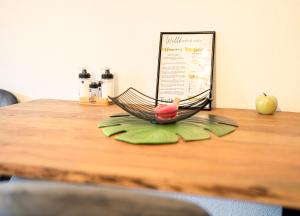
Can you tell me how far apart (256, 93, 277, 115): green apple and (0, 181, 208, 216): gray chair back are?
87 centimetres

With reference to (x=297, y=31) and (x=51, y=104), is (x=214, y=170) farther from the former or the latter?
(x=51, y=104)

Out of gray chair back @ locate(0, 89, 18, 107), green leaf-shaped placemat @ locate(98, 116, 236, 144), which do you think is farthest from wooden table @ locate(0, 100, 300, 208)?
gray chair back @ locate(0, 89, 18, 107)

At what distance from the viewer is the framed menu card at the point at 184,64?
51.3 inches

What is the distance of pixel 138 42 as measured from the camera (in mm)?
1417

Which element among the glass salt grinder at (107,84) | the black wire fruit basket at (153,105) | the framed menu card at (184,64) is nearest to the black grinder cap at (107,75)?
the glass salt grinder at (107,84)

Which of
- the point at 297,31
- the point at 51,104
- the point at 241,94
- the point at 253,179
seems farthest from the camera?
the point at 51,104

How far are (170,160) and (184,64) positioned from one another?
2.39 feet

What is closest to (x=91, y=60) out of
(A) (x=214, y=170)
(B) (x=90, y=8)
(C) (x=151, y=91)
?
(B) (x=90, y=8)

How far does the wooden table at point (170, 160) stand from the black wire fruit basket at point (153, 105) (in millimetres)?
161

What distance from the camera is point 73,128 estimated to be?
984 millimetres

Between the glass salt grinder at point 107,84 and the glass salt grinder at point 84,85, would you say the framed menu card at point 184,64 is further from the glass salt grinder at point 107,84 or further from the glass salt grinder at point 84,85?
the glass salt grinder at point 84,85

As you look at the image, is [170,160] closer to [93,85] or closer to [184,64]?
[184,64]

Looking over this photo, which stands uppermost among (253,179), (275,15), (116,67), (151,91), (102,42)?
(275,15)

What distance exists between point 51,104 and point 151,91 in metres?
0.51
